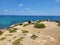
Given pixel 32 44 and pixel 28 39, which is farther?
pixel 28 39

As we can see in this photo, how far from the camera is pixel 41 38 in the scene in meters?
23.7

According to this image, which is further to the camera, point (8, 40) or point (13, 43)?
point (8, 40)

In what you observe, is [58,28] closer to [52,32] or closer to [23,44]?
[52,32]

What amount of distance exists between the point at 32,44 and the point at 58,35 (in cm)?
435

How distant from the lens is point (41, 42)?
73.7 feet

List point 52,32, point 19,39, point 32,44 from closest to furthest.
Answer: point 32,44 < point 19,39 < point 52,32

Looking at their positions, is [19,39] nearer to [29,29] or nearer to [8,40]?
[8,40]

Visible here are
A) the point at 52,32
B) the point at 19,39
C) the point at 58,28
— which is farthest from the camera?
the point at 58,28

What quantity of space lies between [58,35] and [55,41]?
205 centimetres

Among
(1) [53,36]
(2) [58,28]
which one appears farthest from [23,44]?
(2) [58,28]

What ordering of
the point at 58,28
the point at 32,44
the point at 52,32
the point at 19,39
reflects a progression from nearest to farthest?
the point at 32,44 < the point at 19,39 < the point at 52,32 < the point at 58,28

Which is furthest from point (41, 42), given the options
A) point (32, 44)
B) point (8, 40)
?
point (8, 40)

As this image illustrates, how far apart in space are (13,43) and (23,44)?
59.7 inches

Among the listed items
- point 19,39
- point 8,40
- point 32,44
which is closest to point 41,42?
point 32,44
